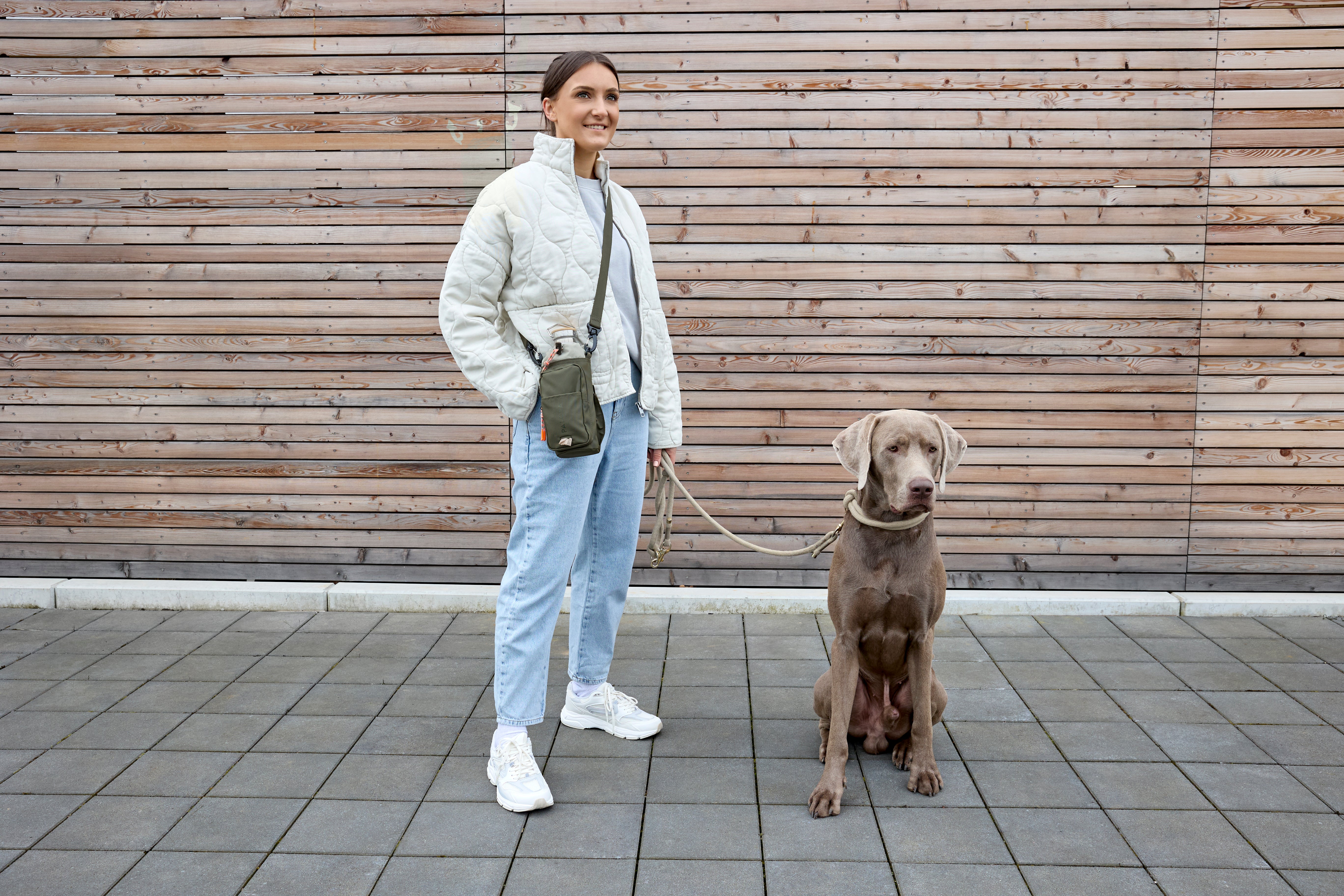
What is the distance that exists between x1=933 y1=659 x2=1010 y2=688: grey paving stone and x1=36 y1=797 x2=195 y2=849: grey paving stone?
284 cm

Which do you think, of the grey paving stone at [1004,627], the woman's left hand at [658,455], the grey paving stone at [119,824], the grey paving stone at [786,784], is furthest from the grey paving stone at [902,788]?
the grey paving stone at [119,824]

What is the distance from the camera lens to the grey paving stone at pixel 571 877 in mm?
2500

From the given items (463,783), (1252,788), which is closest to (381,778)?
(463,783)

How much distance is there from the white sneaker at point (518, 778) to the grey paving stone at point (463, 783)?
0.05 m

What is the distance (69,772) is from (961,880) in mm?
2857

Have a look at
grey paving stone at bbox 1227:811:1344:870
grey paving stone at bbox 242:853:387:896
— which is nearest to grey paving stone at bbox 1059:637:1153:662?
grey paving stone at bbox 1227:811:1344:870

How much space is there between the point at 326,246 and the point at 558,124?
241 cm

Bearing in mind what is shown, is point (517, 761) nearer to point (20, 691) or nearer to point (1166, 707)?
point (20, 691)

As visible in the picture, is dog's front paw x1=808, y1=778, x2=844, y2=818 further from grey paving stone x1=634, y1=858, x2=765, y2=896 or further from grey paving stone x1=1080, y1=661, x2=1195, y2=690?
grey paving stone x1=1080, y1=661, x2=1195, y2=690

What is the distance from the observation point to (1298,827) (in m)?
2.80

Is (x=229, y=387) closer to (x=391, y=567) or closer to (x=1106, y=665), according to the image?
(x=391, y=567)

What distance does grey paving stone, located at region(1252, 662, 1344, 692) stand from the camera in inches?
152

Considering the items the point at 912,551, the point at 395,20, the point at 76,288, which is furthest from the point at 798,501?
the point at 76,288

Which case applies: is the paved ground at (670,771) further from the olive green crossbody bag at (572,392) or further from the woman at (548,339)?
the olive green crossbody bag at (572,392)
